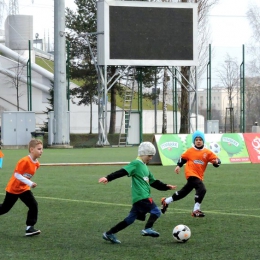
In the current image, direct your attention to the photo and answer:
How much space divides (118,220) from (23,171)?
2109 mm

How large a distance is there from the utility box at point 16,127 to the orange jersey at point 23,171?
102ft

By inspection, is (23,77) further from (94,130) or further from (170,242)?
(170,242)

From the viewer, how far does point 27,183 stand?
989cm

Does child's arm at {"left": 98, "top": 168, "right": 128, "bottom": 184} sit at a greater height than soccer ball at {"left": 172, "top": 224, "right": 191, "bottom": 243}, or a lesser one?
greater

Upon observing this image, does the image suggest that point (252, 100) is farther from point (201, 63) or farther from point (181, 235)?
point (181, 235)

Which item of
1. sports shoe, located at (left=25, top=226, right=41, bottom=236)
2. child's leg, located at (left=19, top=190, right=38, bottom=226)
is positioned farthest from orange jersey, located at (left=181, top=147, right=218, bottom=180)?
sports shoe, located at (left=25, top=226, right=41, bottom=236)

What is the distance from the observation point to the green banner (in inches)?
977

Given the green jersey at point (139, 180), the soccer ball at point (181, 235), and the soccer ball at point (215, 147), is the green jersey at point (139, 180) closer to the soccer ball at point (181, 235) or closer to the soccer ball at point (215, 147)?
the soccer ball at point (181, 235)

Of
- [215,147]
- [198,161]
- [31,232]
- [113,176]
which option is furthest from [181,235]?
[215,147]

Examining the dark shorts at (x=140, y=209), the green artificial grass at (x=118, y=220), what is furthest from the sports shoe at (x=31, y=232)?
the dark shorts at (x=140, y=209)

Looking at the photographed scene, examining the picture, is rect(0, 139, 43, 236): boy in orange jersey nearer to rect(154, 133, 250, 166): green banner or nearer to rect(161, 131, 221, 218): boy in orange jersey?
rect(161, 131, 221, 218): boy in orange jersey

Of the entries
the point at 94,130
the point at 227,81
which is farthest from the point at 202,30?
the point at 94,130

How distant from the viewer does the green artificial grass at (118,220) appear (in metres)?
8.61

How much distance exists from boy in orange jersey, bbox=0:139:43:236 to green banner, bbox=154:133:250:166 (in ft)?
48.0
